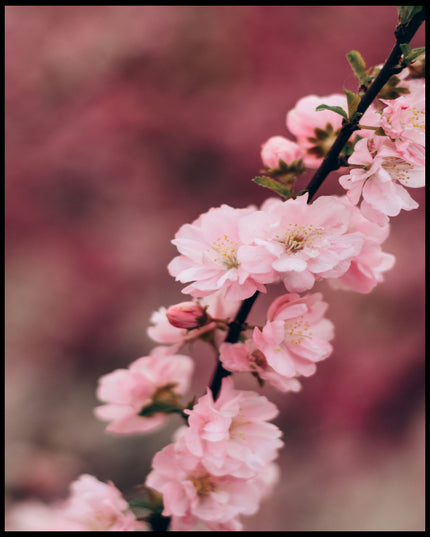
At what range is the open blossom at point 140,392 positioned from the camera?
62cm

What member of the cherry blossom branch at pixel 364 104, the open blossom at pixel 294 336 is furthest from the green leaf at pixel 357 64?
the open blossom at pixel 294 336

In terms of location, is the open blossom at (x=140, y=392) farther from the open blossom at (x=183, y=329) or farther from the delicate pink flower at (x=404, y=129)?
the delicate pink flower at (x=404, y=129)

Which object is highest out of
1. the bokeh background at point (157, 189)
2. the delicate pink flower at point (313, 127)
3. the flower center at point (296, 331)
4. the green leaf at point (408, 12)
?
the bokeh background at point (157, 189)

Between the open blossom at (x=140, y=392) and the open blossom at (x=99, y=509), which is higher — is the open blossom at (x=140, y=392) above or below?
above

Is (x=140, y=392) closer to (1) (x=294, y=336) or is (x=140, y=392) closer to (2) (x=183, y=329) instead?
(2) (x=183, y=329)

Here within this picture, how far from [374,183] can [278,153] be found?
14 centimetres

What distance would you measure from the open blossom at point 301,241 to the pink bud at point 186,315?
0.10m

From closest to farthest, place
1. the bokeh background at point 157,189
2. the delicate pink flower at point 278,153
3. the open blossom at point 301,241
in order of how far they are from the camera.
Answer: the open blossom at point 301,241, the delicate pink flower at point 278,153, the bokeh background at point 157,189

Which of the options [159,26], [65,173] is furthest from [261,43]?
[65,173]

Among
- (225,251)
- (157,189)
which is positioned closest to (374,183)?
(225,251)

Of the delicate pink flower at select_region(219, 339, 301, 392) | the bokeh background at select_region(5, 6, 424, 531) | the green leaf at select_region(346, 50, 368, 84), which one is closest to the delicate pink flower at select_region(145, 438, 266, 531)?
the delicate pink flower at select_region(219, 339, 301, 392)

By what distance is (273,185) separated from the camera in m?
0.52

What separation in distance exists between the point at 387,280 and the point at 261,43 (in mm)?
1318

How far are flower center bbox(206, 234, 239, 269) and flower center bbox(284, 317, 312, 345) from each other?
91 mm
